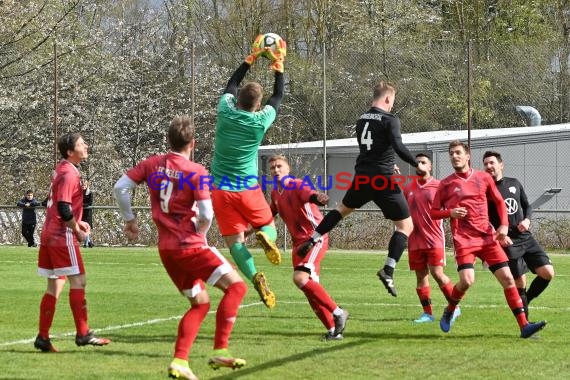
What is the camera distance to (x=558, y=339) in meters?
A: 10.7

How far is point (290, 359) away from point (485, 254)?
2.47 meters

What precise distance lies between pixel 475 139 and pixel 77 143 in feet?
67.2

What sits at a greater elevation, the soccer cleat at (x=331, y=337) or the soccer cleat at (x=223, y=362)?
the soccer cleat at (x=223, y=362)

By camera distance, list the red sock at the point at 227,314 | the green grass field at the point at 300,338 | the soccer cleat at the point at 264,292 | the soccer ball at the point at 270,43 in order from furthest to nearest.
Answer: the soccer ball at the point at 270,43, the soccer cleat at the point at 264,292, the green grass field at the point at 300,338, the red sock at the point at 227,314

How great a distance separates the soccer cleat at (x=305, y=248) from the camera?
428 inches

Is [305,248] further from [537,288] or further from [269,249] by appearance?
[537,288]

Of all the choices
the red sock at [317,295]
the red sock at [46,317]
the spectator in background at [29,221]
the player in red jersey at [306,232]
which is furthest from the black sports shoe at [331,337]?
the spectator in background at [29,221]

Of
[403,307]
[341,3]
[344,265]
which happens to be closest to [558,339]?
[403,307]

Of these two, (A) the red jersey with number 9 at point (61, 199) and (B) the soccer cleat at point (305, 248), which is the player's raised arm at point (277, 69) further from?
(A) the red jersey with number 9 at point (61, 199)

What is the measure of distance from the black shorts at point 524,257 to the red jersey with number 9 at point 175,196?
191 inches

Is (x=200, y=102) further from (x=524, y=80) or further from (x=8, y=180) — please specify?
(x=524, y=80)

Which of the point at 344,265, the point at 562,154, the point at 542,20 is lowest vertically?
the point at 344,265

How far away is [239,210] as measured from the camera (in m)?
11.0

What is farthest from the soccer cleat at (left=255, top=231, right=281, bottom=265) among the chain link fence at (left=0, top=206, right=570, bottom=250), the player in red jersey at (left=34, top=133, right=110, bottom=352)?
the chain link fence at (left=0, top=206, right=570, bottom=250)
